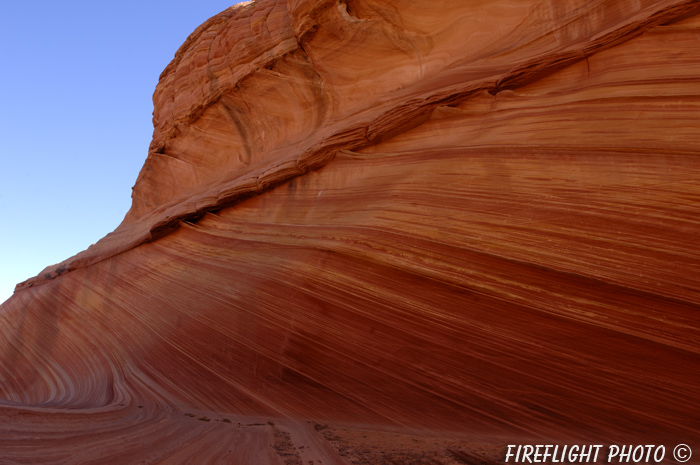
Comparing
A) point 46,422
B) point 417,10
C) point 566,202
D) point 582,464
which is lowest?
point 582,464

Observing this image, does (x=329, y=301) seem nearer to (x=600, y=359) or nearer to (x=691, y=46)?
(x=600, y=359)

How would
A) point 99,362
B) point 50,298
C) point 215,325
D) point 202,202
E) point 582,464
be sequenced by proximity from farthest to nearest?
point 50,298 → point 202,202 → point 99,362 → point 215,325 → point 582,464

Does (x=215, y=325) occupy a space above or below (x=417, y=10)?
below

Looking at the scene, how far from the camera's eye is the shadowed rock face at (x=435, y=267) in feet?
13.7

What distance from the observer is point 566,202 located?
15.3ft

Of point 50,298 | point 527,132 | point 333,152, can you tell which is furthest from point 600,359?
point 50,298

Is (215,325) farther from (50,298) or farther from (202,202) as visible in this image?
(50,298)

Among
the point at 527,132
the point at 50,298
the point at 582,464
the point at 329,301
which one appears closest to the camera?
the point at 582,464

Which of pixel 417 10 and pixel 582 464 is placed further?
pixel 417 10

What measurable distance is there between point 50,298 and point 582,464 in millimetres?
11411

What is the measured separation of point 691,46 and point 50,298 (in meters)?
12.6

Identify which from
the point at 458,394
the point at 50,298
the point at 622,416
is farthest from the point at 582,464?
the point at 50,298

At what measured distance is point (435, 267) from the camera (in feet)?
16.8

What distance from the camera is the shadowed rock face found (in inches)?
165
